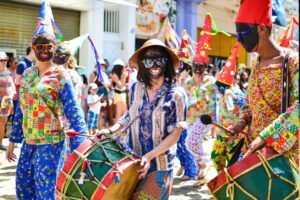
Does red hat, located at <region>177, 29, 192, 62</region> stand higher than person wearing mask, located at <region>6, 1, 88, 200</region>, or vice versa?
red hat, located at <region>177, 29, 192, 62</region>

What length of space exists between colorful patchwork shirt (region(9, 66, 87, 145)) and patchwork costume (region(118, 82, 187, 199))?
64cm

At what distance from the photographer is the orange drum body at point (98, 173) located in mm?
2529

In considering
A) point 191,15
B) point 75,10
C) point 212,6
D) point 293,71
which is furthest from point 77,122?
point 212,6

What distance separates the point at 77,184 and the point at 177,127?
2.74 ft

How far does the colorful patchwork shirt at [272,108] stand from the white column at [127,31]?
12097mm

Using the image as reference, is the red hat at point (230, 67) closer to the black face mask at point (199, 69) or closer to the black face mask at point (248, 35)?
the black face mask at point (199, 69)

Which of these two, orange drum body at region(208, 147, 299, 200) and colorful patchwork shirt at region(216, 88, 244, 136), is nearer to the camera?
orange drum body at region(208, 147, 299, 200)

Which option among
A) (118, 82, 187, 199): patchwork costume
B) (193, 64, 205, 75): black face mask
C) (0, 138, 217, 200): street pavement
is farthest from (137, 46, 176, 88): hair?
(193, 64, 205, 75): black face mask

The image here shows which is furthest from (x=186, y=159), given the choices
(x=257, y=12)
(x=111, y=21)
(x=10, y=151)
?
(x=111, y=21)

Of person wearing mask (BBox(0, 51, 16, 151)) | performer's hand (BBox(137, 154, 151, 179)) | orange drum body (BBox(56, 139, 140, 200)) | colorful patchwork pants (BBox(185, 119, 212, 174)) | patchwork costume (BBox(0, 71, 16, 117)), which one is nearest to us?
orange drum body (BBox(56, 139, 140, 200))

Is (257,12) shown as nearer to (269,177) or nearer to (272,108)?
(272,108)

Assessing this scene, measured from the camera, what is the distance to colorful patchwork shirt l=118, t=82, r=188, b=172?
287 cm

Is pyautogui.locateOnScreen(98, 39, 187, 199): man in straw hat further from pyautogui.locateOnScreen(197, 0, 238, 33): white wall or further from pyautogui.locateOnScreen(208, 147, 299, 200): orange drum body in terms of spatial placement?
pyautogui.locateOnScreen(197, 0, 238, 33): white wall

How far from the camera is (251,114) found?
3.04 meters
